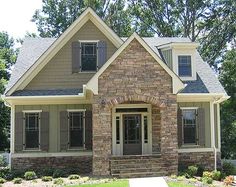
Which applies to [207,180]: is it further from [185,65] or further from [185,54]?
[185,54]

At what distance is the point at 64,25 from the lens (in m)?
41.0

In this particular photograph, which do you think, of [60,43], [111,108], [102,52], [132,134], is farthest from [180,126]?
[60,43]

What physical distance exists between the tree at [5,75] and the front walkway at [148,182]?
18.5 m

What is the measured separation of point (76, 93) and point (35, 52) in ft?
15.1

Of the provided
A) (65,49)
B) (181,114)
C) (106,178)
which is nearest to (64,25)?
(65,49)

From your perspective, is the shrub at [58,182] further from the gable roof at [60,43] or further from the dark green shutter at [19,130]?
the gable roof at [60,43]

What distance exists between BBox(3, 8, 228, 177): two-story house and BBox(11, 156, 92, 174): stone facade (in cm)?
5

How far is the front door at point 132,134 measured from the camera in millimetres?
22516

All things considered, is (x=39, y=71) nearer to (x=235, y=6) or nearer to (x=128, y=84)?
(x=128, y=84)

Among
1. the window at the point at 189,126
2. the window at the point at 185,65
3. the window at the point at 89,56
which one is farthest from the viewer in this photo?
the window at the point at 185,65

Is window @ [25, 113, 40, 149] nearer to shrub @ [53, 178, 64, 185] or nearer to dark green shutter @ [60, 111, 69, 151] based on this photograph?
dark green shutter @ [60, 111, 69, 151]

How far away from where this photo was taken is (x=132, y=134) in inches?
890

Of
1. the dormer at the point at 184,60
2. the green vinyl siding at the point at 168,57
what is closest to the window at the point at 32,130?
the green vinyl siding at the point at 168,57

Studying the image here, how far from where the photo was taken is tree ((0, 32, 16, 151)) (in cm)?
3450
